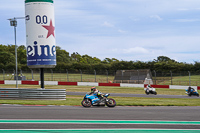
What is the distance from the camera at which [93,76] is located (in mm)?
50188

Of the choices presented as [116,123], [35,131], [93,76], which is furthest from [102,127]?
[93,76]

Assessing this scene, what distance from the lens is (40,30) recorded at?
22.5 m

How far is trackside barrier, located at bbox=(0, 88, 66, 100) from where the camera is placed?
72.3 feet

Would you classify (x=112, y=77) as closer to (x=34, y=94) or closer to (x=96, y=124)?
(x=34, y=94)

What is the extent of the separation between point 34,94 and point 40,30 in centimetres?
478

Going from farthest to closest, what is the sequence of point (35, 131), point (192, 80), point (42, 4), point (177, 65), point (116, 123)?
1. point (177, 65)
2. point (192, 80)
3. point (42, 4)
4. point (116, 123)
5. point (35, 131)

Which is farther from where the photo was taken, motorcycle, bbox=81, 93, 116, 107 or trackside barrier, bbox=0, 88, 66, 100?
trackside barrier, bbox=0, 88, 66, 100

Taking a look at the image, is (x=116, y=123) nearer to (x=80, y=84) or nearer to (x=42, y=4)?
(x=42, y=4)

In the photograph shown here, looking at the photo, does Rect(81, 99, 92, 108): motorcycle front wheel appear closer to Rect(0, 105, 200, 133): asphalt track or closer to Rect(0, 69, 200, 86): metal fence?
Rect(0, 105, 200, 133): asphalt track

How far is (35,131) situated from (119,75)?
43.0m

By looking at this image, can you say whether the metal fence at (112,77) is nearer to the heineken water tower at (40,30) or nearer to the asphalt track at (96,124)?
the heineken water tower at (40,30)

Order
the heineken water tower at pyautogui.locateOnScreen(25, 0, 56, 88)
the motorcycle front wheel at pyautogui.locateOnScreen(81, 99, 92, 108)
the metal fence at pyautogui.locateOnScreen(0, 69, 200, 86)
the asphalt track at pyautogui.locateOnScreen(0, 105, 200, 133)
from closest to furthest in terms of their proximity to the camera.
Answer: the asphalt track at pyautogui.locateOnScreen(0, 105, 200, 133) < the motorcycle front wheel at pyautogui.locateOnScreen(81, 99, 92, 108) < the heineken water tower at pyautogui.locateOnScreen(25, 0, 56, 88) < the metal fence at pyautogui.locateOnScreen(0, 69, 200, 86)

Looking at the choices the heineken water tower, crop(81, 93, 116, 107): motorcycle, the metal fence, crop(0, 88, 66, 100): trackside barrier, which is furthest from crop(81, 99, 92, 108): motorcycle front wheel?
the metal fence

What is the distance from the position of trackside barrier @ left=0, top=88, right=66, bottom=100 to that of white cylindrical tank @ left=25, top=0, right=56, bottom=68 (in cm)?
225
